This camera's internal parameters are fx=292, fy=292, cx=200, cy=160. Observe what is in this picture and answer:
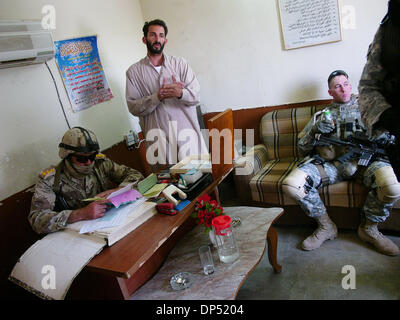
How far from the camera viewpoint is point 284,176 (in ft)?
7.76

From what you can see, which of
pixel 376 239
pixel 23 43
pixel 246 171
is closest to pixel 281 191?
pixel 246 171

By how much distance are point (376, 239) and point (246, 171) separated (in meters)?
1.03

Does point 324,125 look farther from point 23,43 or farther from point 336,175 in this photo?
point 23,43

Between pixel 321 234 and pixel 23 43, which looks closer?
pixel 23 43

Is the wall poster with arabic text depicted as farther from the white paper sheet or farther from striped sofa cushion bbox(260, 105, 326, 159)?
striped sofa cushion bbox(260, 105, 326, 159)

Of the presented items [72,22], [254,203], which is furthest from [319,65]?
[72,22]

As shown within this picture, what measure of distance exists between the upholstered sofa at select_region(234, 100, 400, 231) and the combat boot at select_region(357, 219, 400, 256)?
0.13m

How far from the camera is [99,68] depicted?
104 inches

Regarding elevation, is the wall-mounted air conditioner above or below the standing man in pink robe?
above

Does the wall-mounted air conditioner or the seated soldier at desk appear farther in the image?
the wall-mounted air conditioner

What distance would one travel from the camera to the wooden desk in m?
1.17

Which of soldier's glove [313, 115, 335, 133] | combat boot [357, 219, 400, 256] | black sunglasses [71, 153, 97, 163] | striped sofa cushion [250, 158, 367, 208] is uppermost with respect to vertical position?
black sunglasses [71, 153, 97, 163]

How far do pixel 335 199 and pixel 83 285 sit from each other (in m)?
1.73

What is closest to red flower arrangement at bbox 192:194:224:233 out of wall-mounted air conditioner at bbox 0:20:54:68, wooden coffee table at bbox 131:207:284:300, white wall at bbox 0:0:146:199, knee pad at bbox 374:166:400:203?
wooden coffee table at bbox 131:207:284:300
